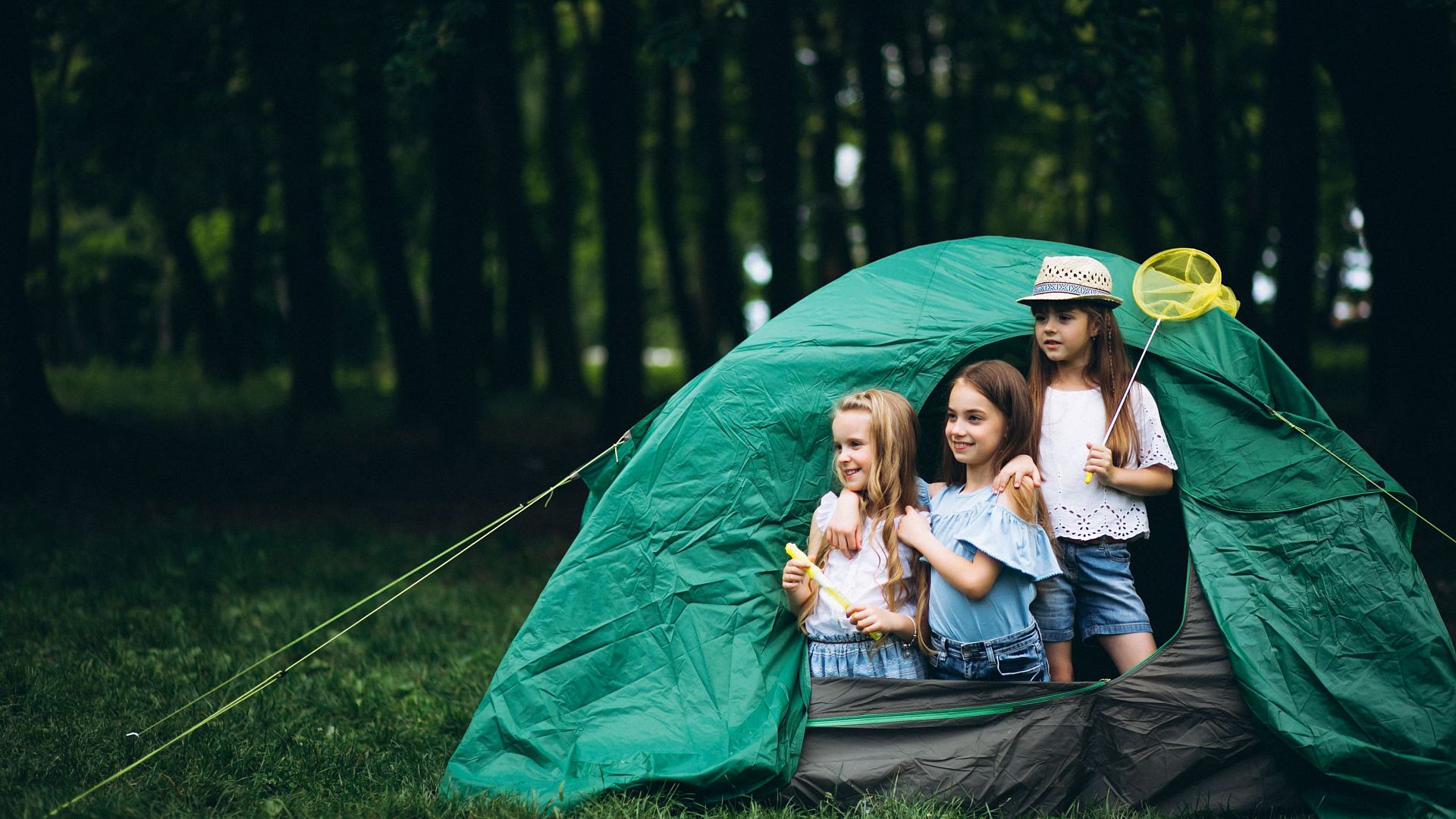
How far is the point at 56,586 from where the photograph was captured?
650 cm

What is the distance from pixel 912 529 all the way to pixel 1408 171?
13.9ft

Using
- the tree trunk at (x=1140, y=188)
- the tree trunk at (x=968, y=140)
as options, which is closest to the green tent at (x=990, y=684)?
the tree trunk at (x=1140, y=188)

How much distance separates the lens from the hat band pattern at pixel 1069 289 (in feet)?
13.2

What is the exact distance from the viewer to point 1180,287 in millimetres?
4215

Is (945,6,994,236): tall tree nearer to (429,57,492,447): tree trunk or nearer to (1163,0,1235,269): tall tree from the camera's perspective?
(1163,0,1235,269): tall tree

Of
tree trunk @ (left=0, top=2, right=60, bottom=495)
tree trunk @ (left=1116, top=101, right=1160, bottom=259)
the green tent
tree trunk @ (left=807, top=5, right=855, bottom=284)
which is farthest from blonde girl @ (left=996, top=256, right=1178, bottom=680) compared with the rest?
tree trunk @ (left=807, top=5, right=855, bottom=284)

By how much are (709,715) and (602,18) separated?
24.2ft

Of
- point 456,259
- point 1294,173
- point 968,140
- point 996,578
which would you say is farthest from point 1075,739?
point 968,140

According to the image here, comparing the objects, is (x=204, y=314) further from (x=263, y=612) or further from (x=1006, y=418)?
(x=1006, y=418)

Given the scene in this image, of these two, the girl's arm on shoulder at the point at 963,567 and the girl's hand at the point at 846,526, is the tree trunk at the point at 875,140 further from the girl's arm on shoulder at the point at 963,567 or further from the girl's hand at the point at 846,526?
the girl's arm on shoulder at the point at 963,567

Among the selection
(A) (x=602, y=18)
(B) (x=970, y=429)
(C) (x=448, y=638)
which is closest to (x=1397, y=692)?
(B) (x=970, y=429)

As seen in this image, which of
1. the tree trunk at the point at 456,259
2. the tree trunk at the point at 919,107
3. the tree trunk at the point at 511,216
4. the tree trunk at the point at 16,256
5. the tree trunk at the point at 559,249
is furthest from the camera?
the tree trunk at the point at 559,249

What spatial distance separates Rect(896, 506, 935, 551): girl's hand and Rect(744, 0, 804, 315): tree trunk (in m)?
6.57

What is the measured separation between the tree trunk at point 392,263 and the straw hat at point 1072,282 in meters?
9.50
